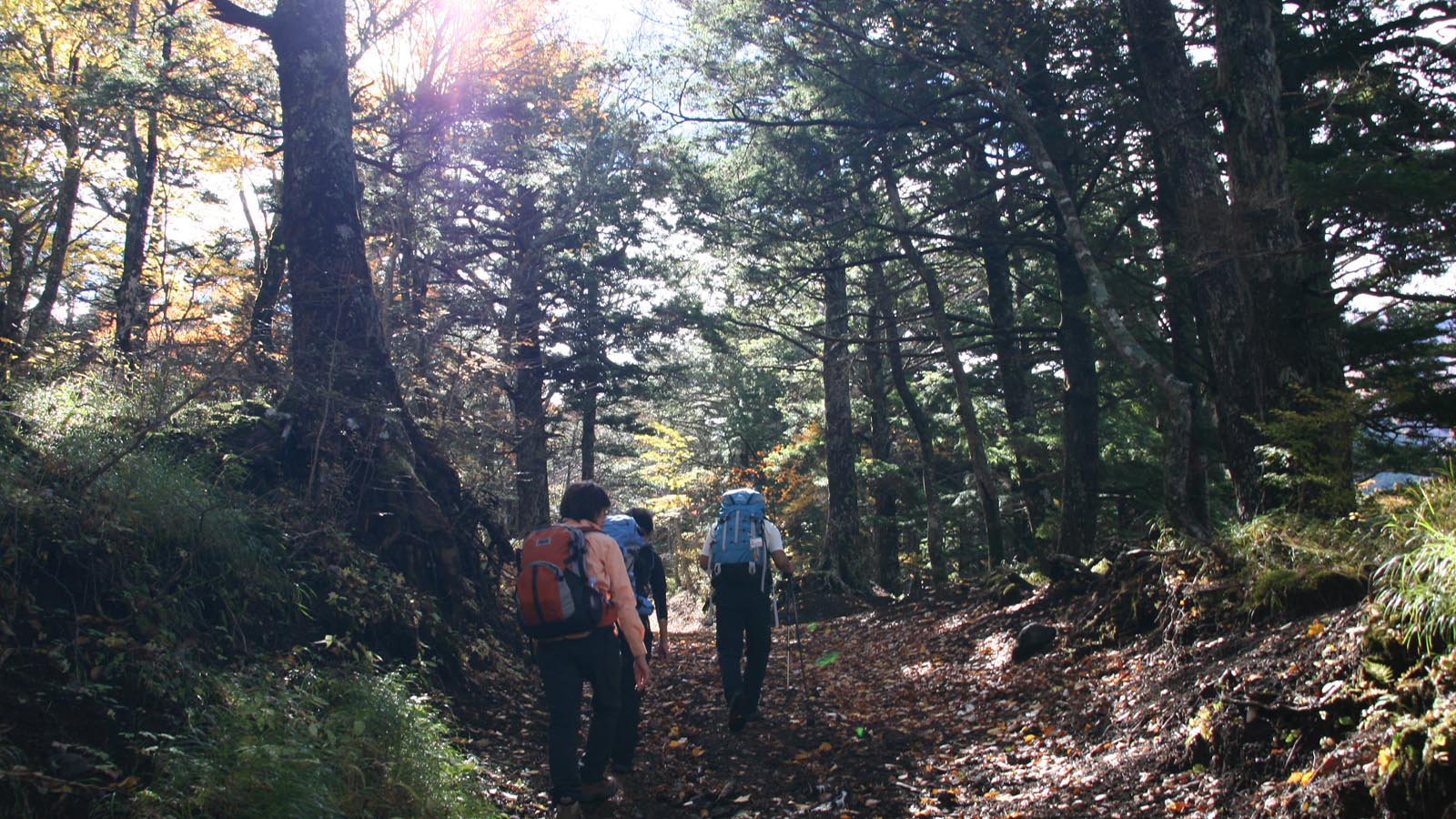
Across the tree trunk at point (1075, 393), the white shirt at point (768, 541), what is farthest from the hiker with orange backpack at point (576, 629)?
the tree trunk at point (1075, 393)

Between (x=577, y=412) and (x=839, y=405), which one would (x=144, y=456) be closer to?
(x=839, y=405)

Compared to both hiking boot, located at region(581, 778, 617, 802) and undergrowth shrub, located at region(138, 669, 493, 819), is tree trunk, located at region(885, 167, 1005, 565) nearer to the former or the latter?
hiking boot, located at region(581, 778, 617, 802)

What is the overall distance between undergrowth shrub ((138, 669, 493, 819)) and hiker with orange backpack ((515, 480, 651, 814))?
0.57 m

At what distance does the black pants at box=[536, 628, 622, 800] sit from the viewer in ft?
15.4

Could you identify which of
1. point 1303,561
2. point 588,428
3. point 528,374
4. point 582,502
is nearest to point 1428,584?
point 1303,561

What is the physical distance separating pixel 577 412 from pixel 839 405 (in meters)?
10.3

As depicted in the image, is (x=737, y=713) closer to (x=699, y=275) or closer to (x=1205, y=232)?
(x=1205, y=232)

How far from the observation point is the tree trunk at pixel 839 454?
1588cm

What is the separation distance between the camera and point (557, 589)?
4.64 metres

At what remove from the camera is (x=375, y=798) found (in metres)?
3.92

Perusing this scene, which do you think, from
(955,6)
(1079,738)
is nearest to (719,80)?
(955,6)

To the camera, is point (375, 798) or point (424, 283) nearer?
point (375, 798)

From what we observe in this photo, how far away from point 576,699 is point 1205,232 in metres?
6.29

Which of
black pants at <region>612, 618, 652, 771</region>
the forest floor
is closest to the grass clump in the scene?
the forest floor
